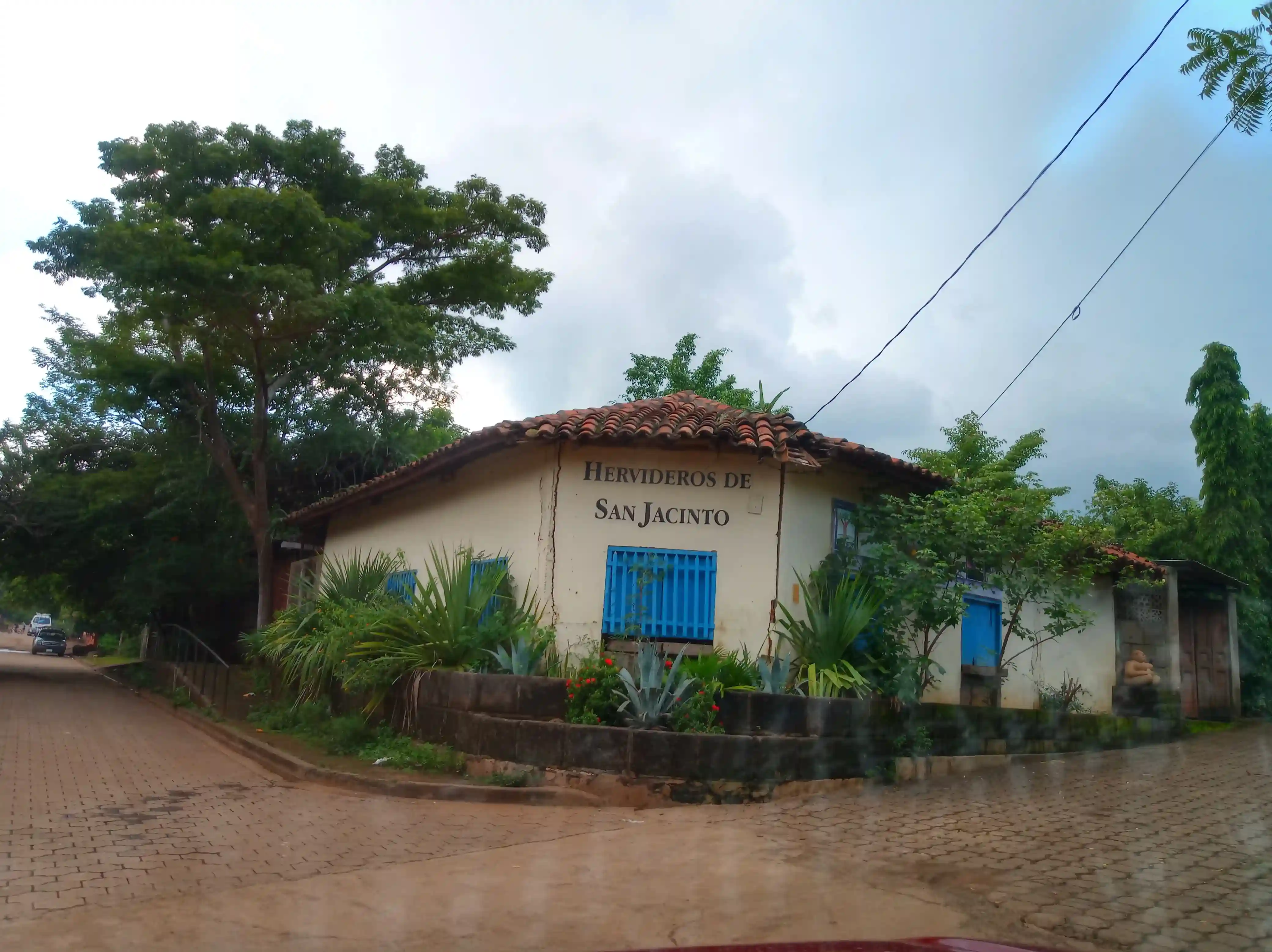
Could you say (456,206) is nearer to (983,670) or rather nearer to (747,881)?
(983,670)

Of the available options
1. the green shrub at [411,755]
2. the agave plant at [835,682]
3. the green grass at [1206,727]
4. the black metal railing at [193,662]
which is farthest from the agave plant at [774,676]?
the black metal railing at [193,662]

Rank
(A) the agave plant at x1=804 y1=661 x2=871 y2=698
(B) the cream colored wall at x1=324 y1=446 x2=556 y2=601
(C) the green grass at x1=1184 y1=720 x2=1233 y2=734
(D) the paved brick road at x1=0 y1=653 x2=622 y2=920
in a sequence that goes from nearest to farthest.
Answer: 1. (D) the paved brick road at x1=0 y1=653 x2=622 y2=920
2. (A) the agave plant at x1=804 y1=661 x2=871 y2=698
3. (B) the cream colored wall at x1=324 y1=446 x2=556 y2=601
4. (C) the green grass at x1=1184 y1=720 x2=1233 y2=734

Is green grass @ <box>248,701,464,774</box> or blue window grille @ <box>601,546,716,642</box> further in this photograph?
blue window grille @ <box>601,546,716,642</box>

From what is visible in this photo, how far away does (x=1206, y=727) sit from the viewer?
14.8 metres

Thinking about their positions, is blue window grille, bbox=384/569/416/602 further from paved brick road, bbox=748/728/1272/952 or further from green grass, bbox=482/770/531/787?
paved brick road, bbox=748/728/1272/952

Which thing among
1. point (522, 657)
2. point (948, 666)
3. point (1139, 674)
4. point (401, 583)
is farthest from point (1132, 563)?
point (401, 583)

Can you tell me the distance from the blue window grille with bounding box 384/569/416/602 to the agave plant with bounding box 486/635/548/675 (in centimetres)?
324

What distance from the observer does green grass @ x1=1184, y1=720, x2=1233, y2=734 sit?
14.1m

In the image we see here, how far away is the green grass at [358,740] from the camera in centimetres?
895

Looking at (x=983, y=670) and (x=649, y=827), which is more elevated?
(x=983, y=670)

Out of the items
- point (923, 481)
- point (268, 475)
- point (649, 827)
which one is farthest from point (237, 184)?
point (649, 827)

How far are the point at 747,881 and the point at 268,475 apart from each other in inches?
656

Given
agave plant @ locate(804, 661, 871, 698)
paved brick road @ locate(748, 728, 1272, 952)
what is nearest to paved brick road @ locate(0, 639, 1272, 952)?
paved brick road @ locate(748, 728, 1272, 952)

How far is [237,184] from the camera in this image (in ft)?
50.0
